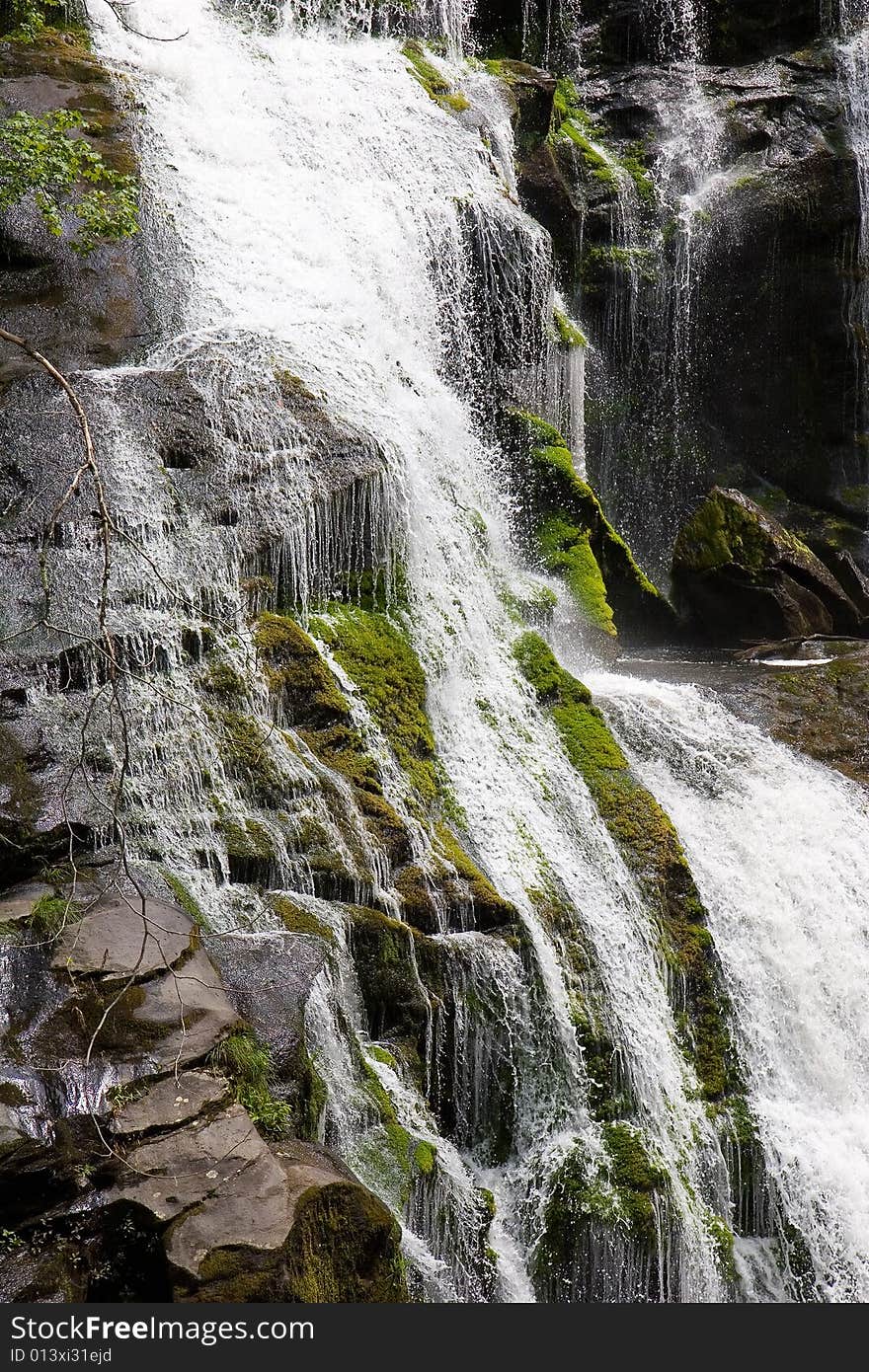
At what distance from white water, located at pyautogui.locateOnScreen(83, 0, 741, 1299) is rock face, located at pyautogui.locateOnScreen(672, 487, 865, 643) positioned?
3.75 metres

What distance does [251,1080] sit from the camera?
5598mm

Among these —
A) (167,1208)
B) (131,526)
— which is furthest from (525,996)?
(131,526)

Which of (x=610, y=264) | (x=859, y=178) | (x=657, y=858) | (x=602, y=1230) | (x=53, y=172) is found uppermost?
(x=859, y=178)

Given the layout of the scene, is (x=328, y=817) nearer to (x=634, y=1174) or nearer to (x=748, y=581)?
(x=634, y=1174)

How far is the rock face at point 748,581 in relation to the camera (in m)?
15.0

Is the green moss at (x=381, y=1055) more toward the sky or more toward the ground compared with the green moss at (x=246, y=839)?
more toward the ground

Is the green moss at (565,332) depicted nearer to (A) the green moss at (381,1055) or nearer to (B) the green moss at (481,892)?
(B) the green moss at (481,892)

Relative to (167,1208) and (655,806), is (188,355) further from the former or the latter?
(167,1208)

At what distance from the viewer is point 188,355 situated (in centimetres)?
960

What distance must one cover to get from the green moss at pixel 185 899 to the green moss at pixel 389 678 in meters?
2.08

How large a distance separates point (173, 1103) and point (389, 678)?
13.0ft

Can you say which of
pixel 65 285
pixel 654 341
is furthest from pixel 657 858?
pixel 654 341

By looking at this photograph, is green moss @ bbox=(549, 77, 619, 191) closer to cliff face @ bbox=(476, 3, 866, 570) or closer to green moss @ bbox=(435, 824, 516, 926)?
cliff face @ bbox=(476, 3, 866, 570)

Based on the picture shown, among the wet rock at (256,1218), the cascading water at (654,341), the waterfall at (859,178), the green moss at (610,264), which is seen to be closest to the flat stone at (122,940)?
the wet rock at (256,1218)
